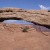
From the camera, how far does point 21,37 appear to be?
10.1 metres

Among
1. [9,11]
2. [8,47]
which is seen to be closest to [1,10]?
[9,11]

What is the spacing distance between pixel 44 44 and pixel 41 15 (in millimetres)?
2257

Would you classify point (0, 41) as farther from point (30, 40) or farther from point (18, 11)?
point (18, 11)

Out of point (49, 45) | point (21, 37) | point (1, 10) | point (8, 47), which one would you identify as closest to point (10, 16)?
point (1, 10)

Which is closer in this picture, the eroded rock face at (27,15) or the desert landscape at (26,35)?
the desert landscape at (26,35)

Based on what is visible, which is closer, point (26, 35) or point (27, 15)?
point (26, 35)

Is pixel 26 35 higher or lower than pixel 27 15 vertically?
lower

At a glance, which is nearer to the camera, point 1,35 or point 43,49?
point 43,49

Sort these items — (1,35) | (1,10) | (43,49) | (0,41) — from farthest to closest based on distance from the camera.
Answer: (1,10) < (1,35) < (0,41) < (43,49)

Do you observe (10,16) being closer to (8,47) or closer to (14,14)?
(14,14)

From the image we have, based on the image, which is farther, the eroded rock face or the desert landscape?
the eroded rock face

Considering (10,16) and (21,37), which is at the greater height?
(10,16)

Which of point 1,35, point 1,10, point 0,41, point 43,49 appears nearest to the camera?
point 43,49

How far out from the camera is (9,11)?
37.9 ft
